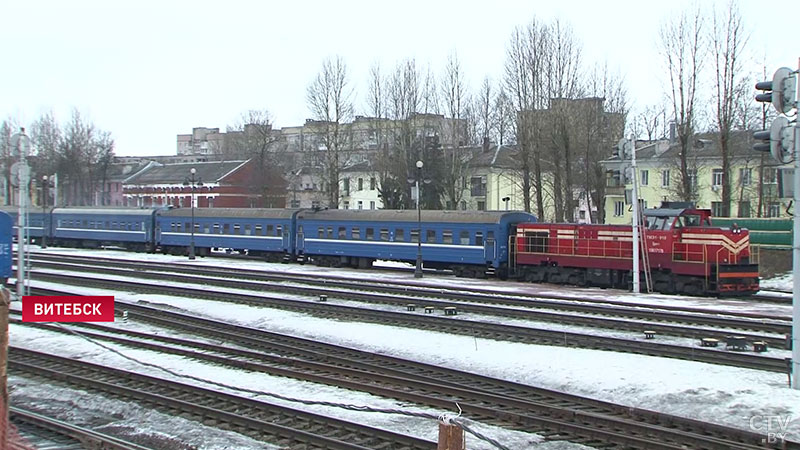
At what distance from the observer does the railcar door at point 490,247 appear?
35625 mm

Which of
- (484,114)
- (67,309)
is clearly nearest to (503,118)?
(484,114)

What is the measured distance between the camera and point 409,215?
3944 centimetres

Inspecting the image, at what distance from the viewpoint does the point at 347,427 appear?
1174cm

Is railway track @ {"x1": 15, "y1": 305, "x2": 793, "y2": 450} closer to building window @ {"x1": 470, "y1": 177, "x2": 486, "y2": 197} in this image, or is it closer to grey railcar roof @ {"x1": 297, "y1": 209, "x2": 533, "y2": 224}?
grey railcar roof @ {"x1": 297, "y1": 209, "x2": 533, "y2": 224}

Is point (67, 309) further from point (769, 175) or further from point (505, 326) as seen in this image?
point (769, 175)

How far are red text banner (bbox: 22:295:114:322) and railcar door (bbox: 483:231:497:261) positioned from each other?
58.8 feet

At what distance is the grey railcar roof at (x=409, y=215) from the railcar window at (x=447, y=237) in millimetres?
555

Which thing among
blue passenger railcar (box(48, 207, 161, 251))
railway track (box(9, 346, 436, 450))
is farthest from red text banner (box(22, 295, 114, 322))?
blue passenger railcar (box(48, 207, 161, 251))

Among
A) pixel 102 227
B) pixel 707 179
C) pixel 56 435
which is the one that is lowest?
pixel 56 435

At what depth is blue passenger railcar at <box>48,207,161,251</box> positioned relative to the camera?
54331 millimetres

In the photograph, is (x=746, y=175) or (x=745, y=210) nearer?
(x=746, y=175)

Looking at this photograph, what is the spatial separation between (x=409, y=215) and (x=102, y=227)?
2883 cm

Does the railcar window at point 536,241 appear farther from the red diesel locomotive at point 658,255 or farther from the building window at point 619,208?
the building window at point 619,208

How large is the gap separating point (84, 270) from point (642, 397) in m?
31.1
